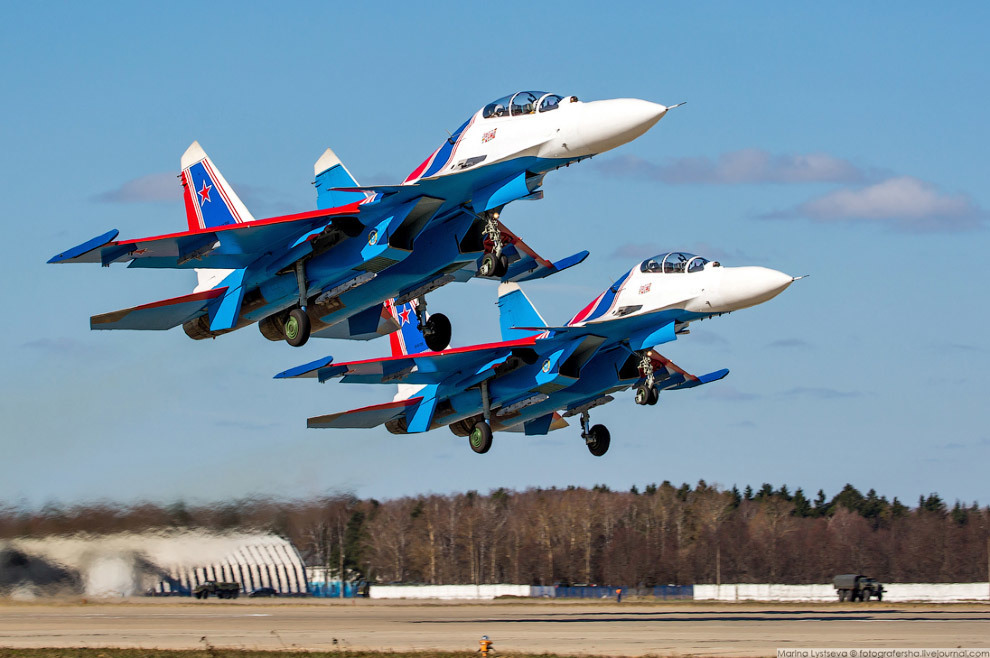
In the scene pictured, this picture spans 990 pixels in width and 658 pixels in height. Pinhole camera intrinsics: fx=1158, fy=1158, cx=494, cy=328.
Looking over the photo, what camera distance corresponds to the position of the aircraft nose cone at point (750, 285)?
29.8 m

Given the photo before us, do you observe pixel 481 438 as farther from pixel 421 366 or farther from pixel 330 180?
pixel 330 180

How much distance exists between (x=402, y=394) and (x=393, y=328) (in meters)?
5.91

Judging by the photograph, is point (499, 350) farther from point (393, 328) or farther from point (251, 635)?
point (251, 635)

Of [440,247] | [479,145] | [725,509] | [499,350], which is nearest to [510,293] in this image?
[499,350]

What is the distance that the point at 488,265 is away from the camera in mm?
24484

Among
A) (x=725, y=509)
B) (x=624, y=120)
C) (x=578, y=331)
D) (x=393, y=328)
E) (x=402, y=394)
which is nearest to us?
(x=624, y=120)

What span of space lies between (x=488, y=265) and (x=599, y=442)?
45.3 ft

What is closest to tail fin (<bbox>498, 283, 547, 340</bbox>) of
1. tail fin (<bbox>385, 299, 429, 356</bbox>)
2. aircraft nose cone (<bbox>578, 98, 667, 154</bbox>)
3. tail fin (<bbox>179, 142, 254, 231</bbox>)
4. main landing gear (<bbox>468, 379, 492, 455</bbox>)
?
tail fin (<bbox>385, 299, 429, 356</bbox>)

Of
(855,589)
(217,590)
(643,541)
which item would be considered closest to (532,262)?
(217,590)

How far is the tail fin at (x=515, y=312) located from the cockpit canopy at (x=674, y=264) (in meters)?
5.79

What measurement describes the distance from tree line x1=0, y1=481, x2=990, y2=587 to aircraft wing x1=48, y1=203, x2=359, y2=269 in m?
31.1

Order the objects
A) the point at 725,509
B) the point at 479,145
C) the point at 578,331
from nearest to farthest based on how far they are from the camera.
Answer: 1. the point at 479,145
2. the point at 578,331
3. the point at 725,509

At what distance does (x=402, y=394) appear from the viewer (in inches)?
A: 1436

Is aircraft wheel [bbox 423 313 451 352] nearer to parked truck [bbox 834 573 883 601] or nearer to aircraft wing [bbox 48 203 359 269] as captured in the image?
aircraft wing [bbox 48 203 359 269]
